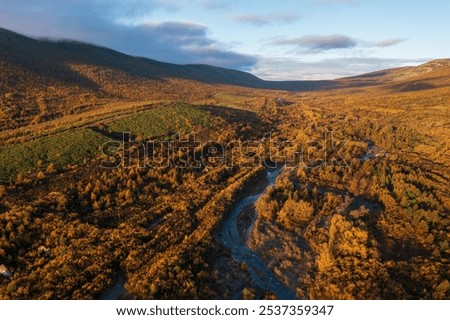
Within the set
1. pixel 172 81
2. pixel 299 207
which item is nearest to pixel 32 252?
pixel 299 207

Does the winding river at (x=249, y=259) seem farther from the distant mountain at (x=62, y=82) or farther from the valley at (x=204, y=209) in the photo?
the distant mountain at (x=62, y=82)

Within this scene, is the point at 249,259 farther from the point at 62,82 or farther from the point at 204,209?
the point at 62,82

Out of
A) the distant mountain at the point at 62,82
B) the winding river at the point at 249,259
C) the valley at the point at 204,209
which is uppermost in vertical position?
the distant mountain at the point at 62,82

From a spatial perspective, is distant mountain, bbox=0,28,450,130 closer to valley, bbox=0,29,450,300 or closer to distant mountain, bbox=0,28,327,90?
distant mountain, bbox=0,28,327,90

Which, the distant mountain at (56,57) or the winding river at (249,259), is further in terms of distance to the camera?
the distant mountain at (56,57)

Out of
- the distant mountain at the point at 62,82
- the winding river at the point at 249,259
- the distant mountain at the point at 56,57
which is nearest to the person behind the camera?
the winding river at the point at 249,259

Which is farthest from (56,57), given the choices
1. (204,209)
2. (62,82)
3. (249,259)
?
(249,259)

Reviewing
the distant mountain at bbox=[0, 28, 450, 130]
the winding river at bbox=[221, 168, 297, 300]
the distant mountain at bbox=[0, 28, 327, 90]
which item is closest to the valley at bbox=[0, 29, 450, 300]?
the winding river at bbox=[221, 168, 297, 300]

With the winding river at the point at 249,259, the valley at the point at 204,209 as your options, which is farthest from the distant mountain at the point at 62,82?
the winding river at the point at 249,259

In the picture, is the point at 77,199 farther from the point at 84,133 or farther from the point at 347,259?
the point at 347,259
